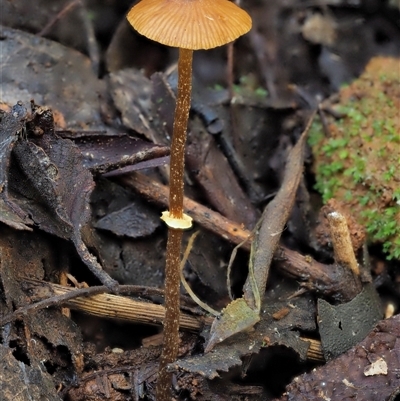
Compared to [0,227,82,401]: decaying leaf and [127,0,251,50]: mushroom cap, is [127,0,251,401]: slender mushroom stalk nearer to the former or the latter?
[127,0,251,50]: mushroom cap

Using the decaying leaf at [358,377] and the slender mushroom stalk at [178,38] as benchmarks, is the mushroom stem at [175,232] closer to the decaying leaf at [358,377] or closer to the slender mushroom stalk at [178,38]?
the slender mushroom stalk at [178,38]

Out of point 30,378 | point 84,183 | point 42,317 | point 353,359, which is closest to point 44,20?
point 84,183

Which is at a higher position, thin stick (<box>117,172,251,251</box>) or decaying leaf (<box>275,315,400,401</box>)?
thin stick (<box>117,172,251,251</box>)

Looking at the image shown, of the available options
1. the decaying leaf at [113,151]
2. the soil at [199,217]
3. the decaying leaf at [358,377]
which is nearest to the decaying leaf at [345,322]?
the soil at [199,217]

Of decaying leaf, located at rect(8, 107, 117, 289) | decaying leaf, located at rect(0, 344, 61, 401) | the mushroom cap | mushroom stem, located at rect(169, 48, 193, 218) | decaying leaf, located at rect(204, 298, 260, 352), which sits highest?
the mushroom cap

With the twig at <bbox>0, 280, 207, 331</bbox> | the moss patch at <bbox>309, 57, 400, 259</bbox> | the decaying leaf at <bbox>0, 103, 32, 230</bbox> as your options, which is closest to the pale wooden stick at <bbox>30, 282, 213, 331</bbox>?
the twig at <bbox>0, 280, 207, 331</bbox>

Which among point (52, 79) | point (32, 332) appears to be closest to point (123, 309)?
point (32, 332)

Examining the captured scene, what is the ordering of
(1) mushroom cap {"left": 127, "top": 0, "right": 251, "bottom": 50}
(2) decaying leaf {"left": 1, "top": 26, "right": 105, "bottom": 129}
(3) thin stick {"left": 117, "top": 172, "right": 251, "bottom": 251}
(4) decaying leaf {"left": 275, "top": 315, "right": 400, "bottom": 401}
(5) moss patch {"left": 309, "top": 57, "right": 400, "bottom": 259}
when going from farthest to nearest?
(2) decaying leaf {"left": 1, "top": 26, "right": 105, "bottom": 129} < (5) moss patch {"left": 309, "top": 57, "right": 400, "bottom": 259} < (3) thin stick {"left": 117, "top": 172, "right": 251, "bottom": 251} < (4) decaying leaf {"left": 275, "top": 315, "right": 400, "bottom": 401} < (1) mushroom cap {"left": 127, "top": 0, "right": 251, "bottom": 50}

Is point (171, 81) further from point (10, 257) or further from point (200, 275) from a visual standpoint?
point (10, 257)
